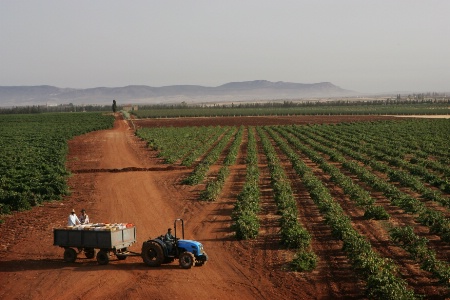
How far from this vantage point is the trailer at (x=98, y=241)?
17.2 meters

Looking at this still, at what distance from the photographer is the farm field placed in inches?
597

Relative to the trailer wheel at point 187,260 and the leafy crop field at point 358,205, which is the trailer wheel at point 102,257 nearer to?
the trailer wheel at point 187,260

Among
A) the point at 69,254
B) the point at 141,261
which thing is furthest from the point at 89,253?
the point at 141,261

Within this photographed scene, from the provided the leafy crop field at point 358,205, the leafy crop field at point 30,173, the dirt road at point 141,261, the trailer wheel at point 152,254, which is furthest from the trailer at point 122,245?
the leafy crop field at point 30,173

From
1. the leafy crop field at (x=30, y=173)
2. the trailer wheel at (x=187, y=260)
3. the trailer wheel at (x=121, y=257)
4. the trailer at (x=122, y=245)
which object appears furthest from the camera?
the leafy crop field at (x=30, y=173)

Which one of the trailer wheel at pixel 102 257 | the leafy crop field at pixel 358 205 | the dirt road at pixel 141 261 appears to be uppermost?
the leafy crop field at pixel 358 205

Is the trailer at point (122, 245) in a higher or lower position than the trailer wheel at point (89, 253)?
higher

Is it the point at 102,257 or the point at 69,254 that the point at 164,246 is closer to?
the point at 102,257

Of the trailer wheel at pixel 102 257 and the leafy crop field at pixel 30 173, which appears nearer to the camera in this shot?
the trailer wheel at pixel 102 257

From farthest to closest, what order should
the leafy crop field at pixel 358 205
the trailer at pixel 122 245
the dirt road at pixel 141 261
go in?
the trailer at pixel 122 245 < the leafy crop field at pixel 358 205 < the dirt road at pixel 141 261

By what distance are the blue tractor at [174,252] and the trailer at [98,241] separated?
0.61 meters

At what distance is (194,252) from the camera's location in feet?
55.2

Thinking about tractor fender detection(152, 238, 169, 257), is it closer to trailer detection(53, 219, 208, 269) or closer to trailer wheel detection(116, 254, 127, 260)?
trailer detection(53, 219, 208, 269)

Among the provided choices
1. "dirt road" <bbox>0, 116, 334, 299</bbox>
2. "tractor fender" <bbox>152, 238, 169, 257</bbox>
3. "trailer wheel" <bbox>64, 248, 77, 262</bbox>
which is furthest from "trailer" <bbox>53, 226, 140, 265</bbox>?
"tractor fender" <bbox>152, 238, 169, 257</bbox>
